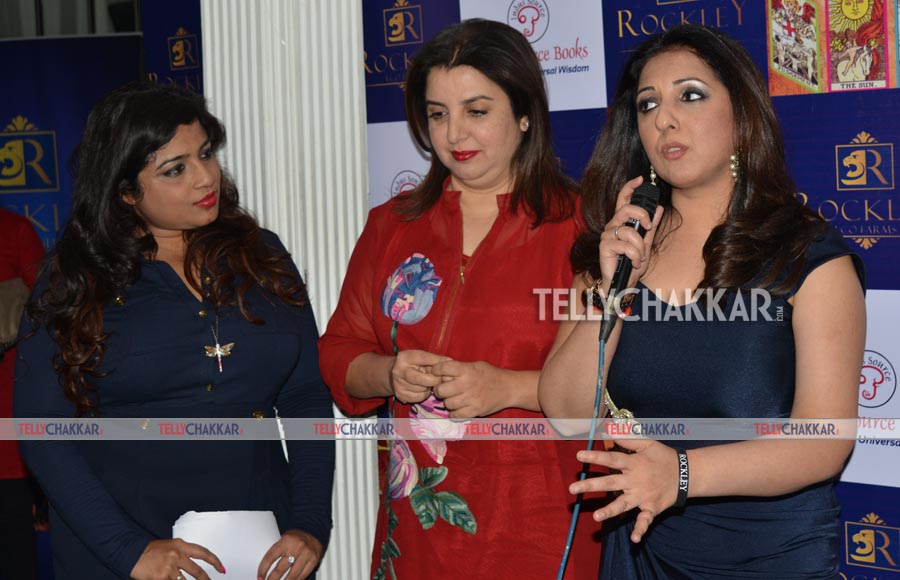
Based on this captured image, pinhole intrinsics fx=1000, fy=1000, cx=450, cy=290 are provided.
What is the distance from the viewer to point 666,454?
1622mm

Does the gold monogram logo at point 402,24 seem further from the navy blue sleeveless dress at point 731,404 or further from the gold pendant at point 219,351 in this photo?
the navy blue sleeveless dress at point 731,404

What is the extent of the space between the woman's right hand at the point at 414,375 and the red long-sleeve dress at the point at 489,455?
111 mm

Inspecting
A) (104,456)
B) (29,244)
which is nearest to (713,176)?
(104,456)

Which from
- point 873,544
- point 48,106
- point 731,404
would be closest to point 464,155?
point 731,404

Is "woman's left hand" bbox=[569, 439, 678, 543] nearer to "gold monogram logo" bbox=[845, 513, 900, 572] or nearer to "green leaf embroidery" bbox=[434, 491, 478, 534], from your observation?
"green leaf embroidery" bbox=[434, 491, 478, 534]

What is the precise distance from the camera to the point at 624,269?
1.67m

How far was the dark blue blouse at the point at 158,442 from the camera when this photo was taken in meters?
2.29

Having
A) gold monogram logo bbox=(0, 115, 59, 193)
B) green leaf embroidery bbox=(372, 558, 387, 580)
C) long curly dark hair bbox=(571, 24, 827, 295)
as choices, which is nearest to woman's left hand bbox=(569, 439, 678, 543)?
long curly dark hair bbox=(571, 24, 827, 295)

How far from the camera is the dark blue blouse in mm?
2295

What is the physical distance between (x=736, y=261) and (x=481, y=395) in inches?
23.6

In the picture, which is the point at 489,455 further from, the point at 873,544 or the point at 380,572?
the point at 873,544

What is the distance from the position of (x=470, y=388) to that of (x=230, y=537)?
2.29 ft

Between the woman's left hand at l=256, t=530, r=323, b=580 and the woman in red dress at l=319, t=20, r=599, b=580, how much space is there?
153 millimetres

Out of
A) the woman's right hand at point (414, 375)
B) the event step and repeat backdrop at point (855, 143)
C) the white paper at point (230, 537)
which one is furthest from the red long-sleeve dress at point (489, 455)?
the event step and repeat backdrop at point (855, 143)
